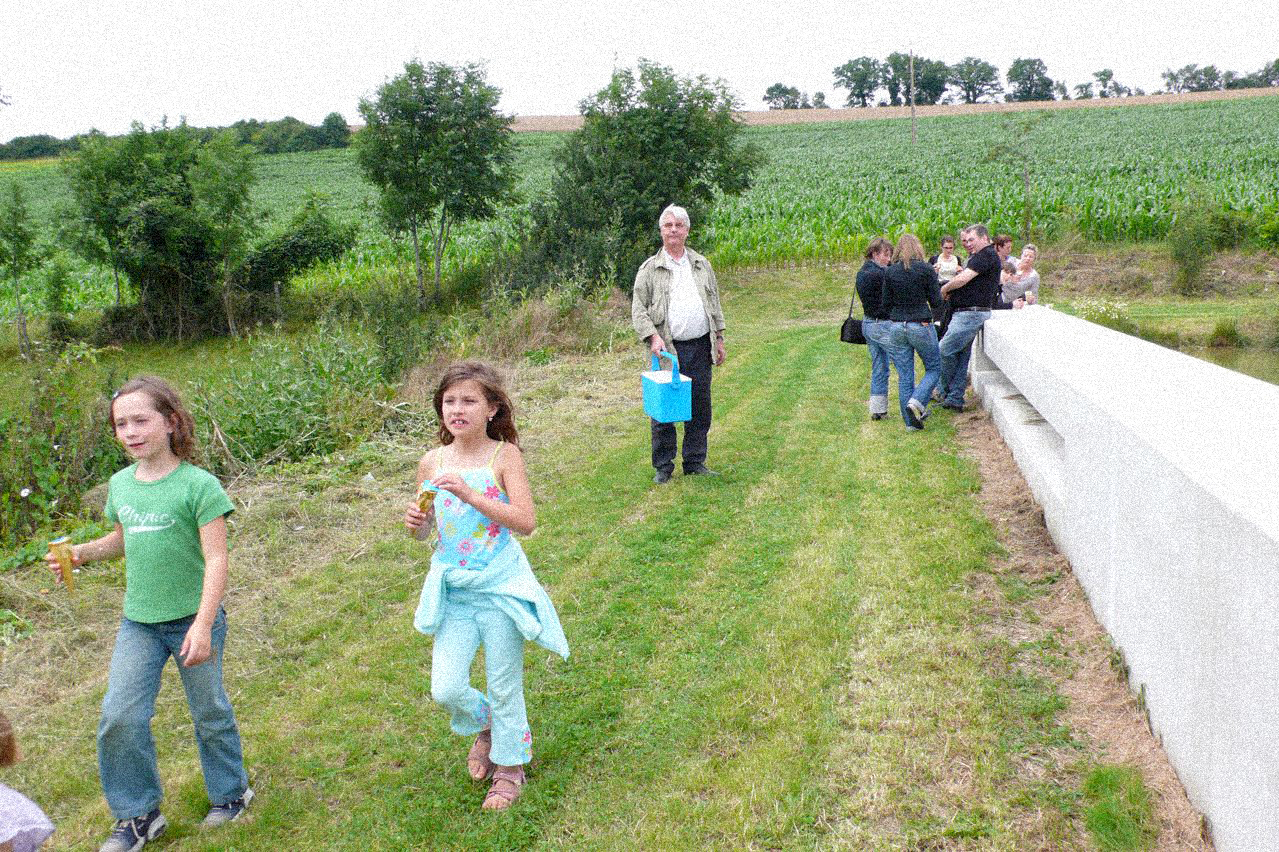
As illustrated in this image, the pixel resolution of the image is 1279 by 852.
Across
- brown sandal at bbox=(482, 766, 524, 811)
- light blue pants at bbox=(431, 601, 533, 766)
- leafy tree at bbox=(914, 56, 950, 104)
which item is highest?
leafy tree at bbox=(914, 56, 950, 104)

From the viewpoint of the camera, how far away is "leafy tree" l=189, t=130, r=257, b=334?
2297 centimetres

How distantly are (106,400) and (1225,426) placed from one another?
8.14 m

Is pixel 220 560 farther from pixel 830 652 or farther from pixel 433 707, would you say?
pixel 830 652

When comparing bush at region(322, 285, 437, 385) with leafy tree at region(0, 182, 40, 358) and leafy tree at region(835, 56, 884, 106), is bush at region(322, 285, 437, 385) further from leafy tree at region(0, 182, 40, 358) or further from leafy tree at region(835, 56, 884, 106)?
leafy tree at region(835, 56, 884, 106)

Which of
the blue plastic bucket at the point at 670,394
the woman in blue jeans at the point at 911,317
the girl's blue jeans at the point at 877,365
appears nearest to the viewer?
the blue plastic bucket at the point at 670,394

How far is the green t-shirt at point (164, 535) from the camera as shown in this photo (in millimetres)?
3309

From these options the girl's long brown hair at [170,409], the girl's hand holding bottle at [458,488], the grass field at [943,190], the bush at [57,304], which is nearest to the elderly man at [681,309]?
the girl's hand holding bottle at [458,488]

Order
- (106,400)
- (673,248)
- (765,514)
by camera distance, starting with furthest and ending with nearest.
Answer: (106,400) → (673,248) → (765,514)

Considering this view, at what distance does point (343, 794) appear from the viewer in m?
3.73

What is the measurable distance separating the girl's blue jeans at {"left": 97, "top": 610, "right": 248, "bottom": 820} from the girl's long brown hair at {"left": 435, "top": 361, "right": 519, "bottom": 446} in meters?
1.16

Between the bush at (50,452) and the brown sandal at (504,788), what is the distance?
515cm

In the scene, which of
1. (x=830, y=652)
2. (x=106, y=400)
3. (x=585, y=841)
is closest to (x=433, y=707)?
(x=585, y=841)

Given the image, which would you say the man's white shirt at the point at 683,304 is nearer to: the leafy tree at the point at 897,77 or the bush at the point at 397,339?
the bush at the point at 397,339

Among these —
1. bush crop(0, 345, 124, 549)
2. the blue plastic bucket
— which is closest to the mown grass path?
the blue plastic bucket
